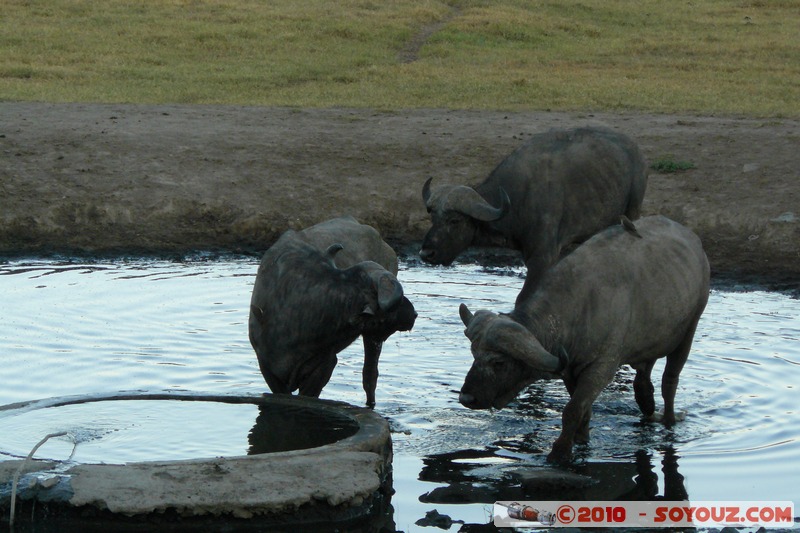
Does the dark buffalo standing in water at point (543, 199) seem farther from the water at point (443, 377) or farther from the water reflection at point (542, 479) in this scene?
the water reflection at point (542, 479)

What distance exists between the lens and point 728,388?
9.14m

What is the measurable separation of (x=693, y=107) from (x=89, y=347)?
41.6ft

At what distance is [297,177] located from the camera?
15.4m

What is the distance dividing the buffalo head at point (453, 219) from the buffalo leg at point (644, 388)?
6.84 ft

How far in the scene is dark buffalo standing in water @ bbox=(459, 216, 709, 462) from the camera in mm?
7008

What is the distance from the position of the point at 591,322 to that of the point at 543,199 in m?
→ 3.13

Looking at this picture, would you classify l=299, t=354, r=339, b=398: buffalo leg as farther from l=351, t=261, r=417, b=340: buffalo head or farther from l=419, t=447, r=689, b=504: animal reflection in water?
l=419, t=447, r=689, b=504: animal reflection in water

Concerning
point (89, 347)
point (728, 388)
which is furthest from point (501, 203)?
point (89, 347)

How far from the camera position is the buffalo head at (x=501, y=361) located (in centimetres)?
693

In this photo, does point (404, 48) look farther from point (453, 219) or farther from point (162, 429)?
point (162, 429)

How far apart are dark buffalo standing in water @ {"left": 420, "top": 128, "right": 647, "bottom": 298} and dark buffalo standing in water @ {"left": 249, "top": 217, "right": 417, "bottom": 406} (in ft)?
7.02

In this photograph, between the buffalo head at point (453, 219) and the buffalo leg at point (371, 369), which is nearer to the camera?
the buffalo leg at point (371, 369)

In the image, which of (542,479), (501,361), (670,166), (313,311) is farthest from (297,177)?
(542,479)

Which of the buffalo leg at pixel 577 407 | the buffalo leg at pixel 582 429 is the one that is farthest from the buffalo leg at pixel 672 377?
the buffalo leg at pixel 577 407
